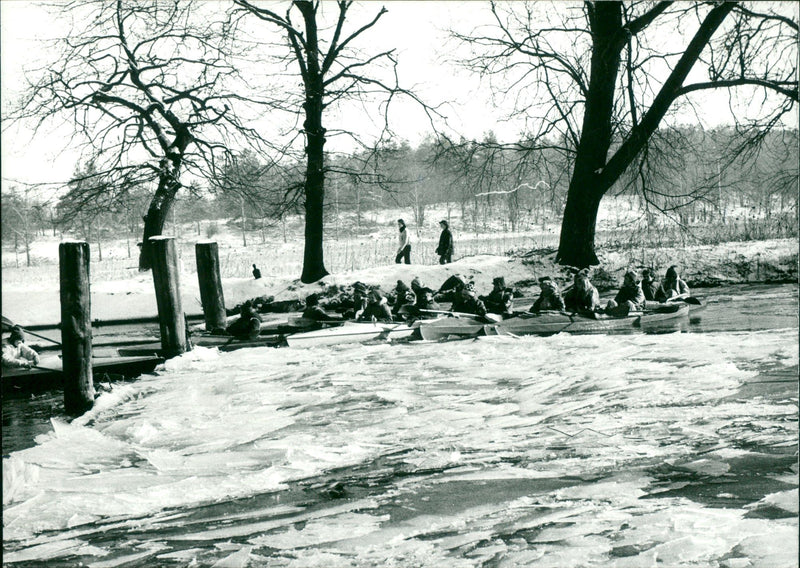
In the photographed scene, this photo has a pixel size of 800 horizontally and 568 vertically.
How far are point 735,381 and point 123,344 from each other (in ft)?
26.4

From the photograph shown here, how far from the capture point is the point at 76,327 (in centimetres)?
771

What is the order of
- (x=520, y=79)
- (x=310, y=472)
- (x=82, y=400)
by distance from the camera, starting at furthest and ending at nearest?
(x=520, y=79), (x=82, y=400), (x=310, y=472)

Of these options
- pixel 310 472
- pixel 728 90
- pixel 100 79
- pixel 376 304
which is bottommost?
pixel 310 472

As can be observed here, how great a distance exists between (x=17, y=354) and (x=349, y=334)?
4.14 m

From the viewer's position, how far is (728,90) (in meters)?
12.5

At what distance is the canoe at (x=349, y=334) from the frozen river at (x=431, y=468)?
1.55 meters

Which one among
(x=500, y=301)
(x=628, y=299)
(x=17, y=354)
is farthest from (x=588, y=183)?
(x=17, y=354)

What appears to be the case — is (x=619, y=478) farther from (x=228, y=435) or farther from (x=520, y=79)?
(x=520, y=79)

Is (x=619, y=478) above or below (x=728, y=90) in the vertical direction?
below

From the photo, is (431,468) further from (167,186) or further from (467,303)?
(167,186)

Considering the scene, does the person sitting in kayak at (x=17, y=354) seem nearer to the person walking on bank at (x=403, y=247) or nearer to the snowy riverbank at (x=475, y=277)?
the snowy riverbank at (x=475, y=277)

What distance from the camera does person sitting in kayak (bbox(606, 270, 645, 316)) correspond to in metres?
11.0

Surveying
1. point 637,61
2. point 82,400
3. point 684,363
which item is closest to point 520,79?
point 637,61

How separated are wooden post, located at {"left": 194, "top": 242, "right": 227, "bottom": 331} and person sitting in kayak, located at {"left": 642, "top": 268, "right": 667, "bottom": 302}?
667 cm
